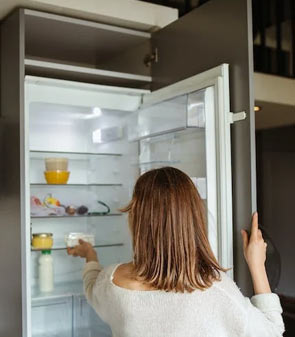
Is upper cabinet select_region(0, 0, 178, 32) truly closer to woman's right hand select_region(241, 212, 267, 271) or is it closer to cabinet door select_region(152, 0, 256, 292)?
cabinet door select_region(152, 0, 256, 292)

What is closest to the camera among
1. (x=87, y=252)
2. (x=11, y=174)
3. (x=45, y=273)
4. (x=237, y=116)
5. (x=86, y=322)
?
(x=237, y=116)

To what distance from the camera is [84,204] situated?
2654mm

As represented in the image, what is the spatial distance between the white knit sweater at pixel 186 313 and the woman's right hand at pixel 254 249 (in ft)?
0.89

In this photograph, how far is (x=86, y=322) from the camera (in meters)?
2.49

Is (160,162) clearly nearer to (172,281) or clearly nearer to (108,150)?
(108,150)

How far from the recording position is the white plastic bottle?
2.36 m

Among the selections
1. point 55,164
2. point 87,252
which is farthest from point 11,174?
point 87,252

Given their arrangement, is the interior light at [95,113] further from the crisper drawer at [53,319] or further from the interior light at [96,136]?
the crisper drawer at [53,319]

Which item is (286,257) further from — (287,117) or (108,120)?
(108,120)

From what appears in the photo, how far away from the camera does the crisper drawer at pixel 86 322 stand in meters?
2.43

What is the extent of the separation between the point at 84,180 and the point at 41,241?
0.43m

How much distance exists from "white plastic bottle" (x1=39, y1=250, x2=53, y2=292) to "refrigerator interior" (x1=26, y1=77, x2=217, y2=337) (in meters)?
0.04

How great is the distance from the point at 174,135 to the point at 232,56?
1.51ft

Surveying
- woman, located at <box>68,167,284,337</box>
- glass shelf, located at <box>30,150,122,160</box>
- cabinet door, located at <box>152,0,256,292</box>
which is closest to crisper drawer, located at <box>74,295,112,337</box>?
glass shelf, located at <box>30,150,122,160</box>
